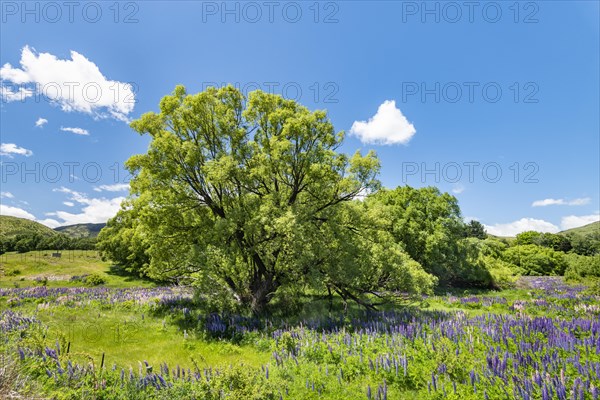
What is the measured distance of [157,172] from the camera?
17.9 m

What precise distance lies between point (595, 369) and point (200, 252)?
53.9ft

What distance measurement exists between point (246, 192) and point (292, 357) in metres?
11.4

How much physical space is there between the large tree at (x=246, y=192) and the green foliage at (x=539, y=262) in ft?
188

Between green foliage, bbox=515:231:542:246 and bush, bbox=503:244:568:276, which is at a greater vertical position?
A: green foliage, bbox=515:231:542:246

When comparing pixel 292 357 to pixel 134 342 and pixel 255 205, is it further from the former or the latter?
pixel 255 205

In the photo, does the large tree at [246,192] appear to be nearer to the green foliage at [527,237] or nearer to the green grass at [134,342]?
the green grass at [134,342]

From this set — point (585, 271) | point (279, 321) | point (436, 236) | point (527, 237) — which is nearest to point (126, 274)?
point (279, 321)

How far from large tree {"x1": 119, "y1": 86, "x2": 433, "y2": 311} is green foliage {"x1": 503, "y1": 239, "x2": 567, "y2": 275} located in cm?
5745

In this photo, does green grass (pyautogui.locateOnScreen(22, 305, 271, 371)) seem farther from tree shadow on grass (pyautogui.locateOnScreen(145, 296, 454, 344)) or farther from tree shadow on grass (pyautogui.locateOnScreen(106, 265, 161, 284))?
tree shadow on grass (pyautogui.locateOnScreen(106, 265, 161, 284))

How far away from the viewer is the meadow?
7.71 metres

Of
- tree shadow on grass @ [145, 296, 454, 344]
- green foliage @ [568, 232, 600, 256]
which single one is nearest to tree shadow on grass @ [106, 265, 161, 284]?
tree shadow on grass @ [145, 296, 454, 344]

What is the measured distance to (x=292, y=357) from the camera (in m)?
10.6

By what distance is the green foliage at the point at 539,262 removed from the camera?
59.9m

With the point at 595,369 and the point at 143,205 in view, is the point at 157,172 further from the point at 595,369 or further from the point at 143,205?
the point at 595,369
